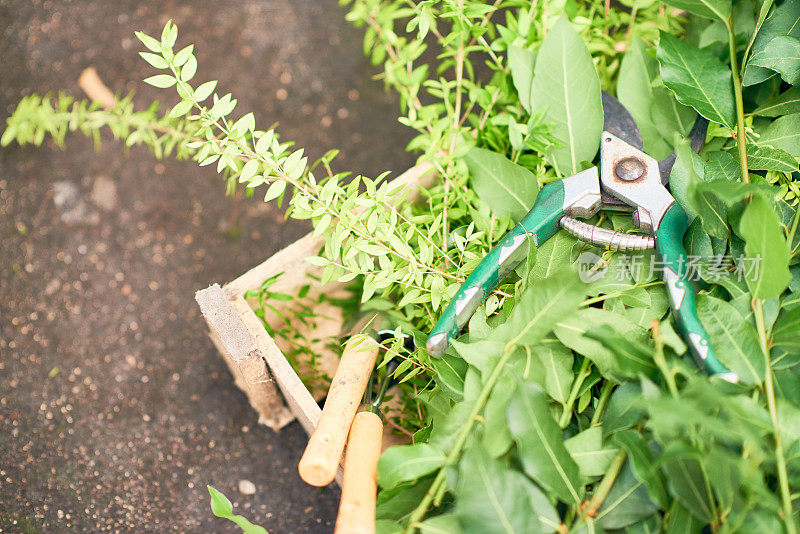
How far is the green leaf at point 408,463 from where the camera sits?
2.08 ft

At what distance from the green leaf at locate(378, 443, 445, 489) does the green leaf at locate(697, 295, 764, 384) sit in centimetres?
33

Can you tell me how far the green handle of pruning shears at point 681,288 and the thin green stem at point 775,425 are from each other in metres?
0.04

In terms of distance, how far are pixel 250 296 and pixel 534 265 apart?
44cm

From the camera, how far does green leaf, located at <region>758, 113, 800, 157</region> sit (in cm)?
78

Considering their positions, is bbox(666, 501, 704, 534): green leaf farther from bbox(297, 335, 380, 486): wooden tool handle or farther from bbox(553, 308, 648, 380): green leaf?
bbox(297, 335, 380, 486): wooden tool handle

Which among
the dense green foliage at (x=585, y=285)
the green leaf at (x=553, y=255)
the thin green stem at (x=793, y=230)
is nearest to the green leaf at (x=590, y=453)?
the dense green foliage at (x=585, y=285)

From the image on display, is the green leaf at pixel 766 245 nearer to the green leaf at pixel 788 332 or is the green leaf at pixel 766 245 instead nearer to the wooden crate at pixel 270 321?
the green leaf at pixel 788 332

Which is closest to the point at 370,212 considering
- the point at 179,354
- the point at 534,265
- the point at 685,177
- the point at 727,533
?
the point at 534,265

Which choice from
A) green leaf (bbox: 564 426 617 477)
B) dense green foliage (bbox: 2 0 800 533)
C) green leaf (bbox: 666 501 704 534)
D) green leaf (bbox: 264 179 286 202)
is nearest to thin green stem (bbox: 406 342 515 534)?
dense green foliage (bbox: 2 0 800 533)

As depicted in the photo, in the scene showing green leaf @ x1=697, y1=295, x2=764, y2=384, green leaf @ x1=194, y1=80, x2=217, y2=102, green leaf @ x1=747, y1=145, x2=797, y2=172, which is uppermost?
green leaf @ x1=194, y1=80, x2=217, y2=102

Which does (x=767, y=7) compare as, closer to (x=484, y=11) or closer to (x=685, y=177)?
(x=685, y=177)

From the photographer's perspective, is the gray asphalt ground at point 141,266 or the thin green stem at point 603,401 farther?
the gray asphalt ground at point 141,266

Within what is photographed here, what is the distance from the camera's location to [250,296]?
3.05ft

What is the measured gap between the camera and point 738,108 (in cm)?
78
